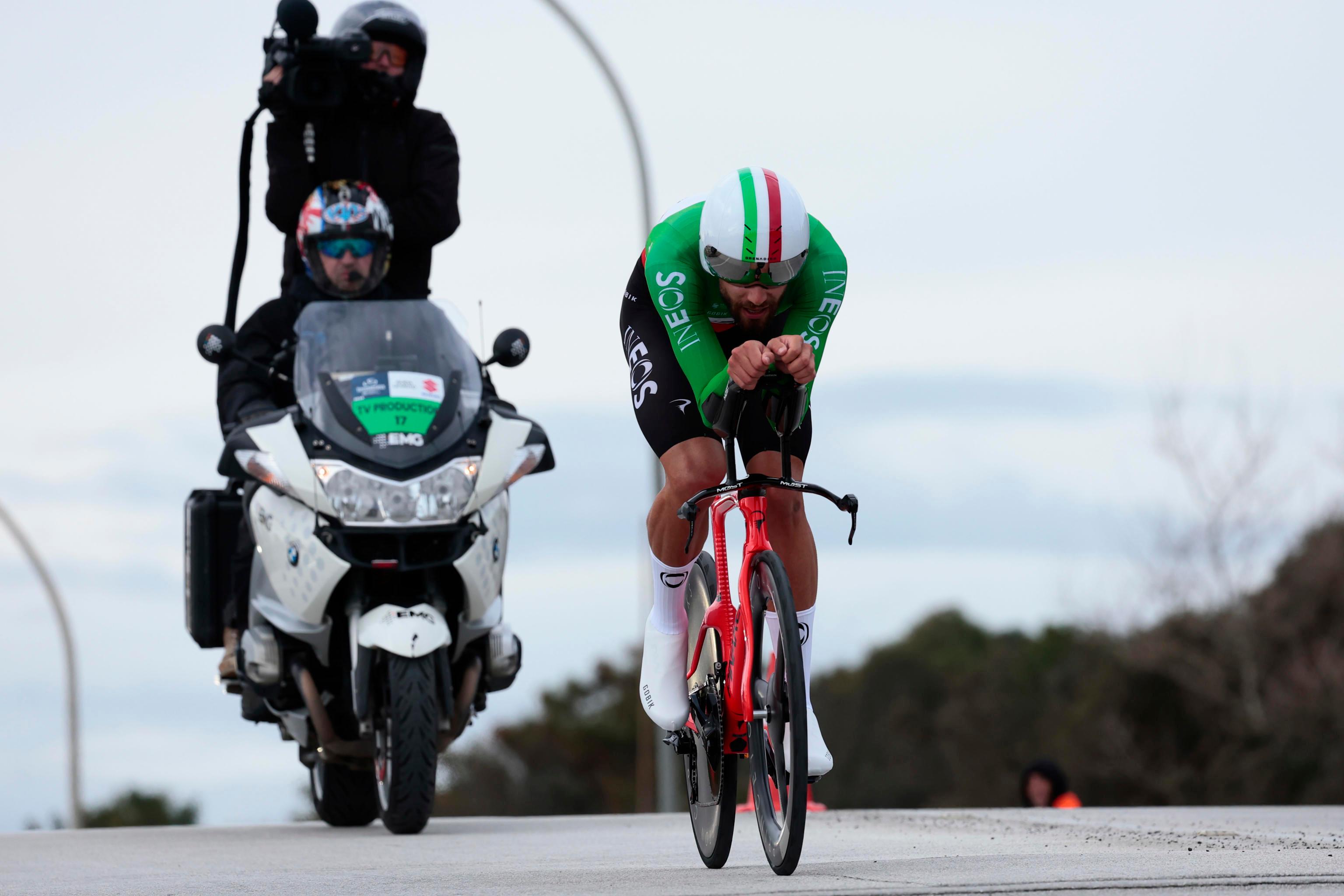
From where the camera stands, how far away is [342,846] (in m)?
7.45

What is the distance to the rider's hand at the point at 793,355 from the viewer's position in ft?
17.3

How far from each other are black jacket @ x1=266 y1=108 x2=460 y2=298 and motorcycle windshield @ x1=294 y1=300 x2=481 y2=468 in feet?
1.58

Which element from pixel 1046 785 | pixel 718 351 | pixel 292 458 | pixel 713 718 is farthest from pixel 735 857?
pixel 1046 785

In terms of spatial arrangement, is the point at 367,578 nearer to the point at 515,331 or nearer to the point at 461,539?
the point at 461,539

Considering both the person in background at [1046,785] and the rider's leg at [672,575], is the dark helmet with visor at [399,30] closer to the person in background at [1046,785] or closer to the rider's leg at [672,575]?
the rider's leg at [672,575]

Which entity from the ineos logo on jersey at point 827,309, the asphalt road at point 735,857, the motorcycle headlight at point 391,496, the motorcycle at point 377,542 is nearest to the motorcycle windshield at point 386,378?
the motorcycle at point 377,542

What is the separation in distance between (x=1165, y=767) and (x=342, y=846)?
117 ft

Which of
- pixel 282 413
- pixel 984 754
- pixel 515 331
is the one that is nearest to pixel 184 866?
pixel 282 413

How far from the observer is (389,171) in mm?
9250

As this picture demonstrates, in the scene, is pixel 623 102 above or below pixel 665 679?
above

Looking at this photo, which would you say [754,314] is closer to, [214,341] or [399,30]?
[214,341]

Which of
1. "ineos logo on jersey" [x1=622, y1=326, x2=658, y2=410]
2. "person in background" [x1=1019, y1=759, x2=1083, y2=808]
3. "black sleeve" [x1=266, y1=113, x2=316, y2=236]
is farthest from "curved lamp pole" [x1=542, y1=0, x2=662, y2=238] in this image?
"ineos logo on jersey" [x1=622, y1=326, x2=658, y2=410]

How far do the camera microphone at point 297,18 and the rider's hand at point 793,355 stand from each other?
172 inches

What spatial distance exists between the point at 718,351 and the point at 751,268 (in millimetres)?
299
